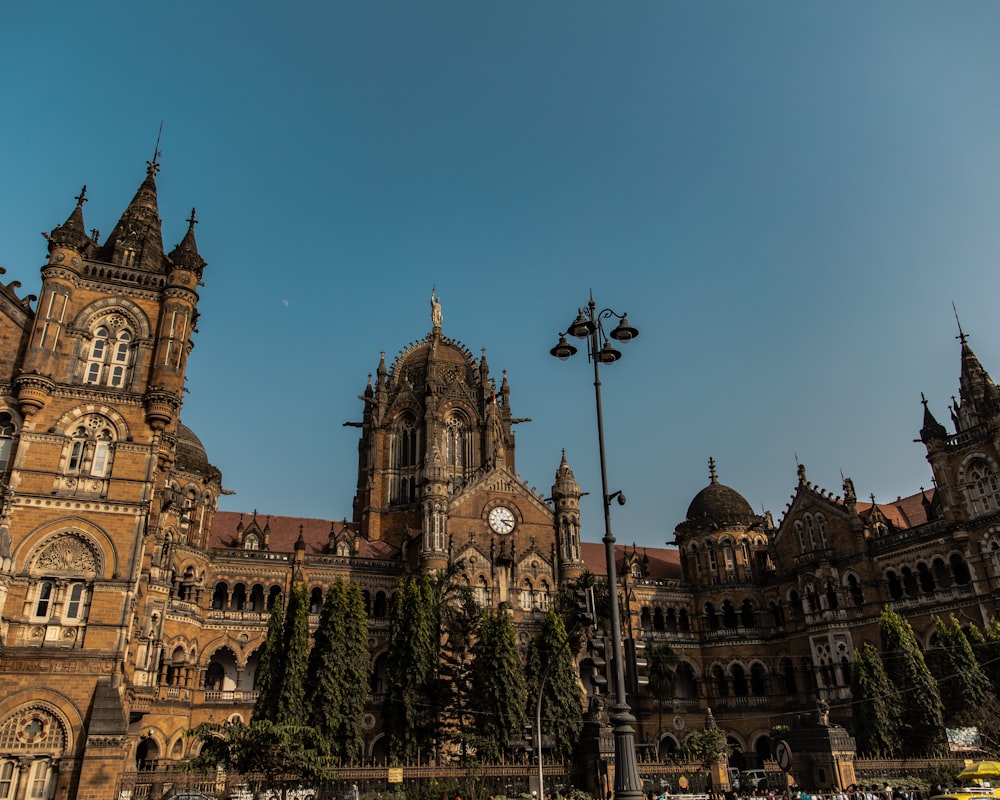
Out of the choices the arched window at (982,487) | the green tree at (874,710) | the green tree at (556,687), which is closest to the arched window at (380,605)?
the green tree at (556,687)

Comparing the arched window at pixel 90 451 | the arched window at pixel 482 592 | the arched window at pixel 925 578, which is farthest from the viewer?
the arched window at pixel 482 592

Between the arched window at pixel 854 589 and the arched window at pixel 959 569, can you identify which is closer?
the arched window at pixel 959 569

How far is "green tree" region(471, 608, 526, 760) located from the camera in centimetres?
3919

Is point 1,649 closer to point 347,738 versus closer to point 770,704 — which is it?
point 347,738

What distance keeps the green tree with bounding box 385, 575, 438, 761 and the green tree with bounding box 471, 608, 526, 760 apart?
A: 2.39 metres

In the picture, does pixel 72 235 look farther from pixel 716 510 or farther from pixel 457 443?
pixel 716 510

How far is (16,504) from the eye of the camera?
29.7 metres

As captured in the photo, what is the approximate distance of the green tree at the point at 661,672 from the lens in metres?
52.3

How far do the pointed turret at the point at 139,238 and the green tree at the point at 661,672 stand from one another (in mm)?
37616

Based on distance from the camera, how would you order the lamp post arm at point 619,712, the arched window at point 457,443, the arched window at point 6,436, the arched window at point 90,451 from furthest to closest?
the arched window at point 457,443 → the arched window at point 90,451 → the arched window at point 6,436 → the lamp post arm at point 619,712

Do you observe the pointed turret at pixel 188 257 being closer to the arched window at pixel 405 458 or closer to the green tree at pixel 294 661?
the green tree at pixel 294 661

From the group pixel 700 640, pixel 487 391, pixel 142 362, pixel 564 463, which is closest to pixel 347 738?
pixel 142 362

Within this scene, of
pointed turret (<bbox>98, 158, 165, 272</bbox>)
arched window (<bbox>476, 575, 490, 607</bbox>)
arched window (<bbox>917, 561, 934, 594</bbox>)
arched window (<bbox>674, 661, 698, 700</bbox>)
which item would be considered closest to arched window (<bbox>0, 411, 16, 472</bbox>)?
pointed turret (<bbox>98, 158, 165, 272</bbox>)

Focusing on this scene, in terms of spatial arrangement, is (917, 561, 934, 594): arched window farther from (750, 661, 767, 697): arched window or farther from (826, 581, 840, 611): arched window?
(750, 661, 767, 697): arched window
